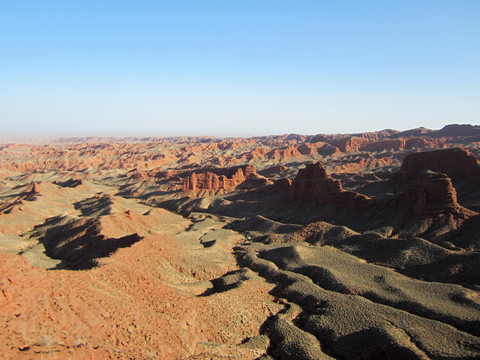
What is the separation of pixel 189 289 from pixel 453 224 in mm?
43677

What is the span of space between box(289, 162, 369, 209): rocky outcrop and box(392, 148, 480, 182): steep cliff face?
23.2m

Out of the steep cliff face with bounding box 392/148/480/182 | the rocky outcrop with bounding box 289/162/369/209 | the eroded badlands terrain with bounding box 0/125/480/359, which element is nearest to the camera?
the eroded badlands terrain with bounding box 0/125/480/359

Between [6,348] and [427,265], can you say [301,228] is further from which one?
[6,348]

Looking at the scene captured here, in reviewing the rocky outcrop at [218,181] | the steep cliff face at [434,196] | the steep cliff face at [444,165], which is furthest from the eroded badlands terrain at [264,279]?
the rocky outcrop at [218,181]

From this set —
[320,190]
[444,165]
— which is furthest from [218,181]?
[444,165]

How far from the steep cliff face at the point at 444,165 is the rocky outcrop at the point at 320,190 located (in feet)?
76.0

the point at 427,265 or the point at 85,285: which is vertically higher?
the point at 85,285

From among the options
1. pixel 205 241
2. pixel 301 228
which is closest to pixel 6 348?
pixel 205 241

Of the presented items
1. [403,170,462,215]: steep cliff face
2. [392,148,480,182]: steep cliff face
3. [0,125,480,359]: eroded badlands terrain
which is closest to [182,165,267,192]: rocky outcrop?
[0,125,480,359]: eroded badlands terrain

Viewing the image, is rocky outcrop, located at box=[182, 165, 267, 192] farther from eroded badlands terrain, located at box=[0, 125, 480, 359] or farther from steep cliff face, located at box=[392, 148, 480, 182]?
steep cliff face, located at box=[392, 148, 480, 182]

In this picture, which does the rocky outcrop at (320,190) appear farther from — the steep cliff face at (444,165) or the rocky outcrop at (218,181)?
the rocky outcrop at (218,181)

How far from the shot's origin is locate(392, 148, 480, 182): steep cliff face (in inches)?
3177

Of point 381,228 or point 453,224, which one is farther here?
point 381,228

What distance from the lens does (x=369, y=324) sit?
28.5m
